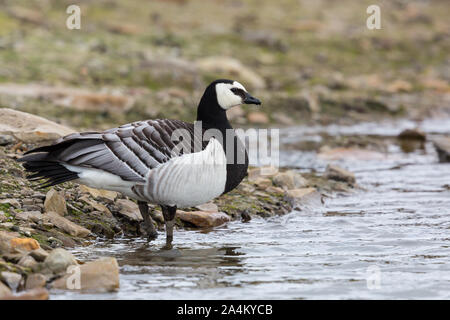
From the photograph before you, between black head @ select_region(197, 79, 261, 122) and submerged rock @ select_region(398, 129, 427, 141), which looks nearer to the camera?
black head @ select_region(197, 79, 261, 122)

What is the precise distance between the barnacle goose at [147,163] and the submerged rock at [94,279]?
152cm

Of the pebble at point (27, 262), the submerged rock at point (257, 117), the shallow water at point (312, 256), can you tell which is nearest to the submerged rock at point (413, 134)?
the submerged rock at point (257, 117)

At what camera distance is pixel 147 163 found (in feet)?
28.0

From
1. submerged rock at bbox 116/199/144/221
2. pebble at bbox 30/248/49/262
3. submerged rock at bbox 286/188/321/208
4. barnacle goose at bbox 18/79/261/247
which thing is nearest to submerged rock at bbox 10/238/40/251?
pebble at bbox 30/248/49/262

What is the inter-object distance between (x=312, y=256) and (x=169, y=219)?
1736 mm

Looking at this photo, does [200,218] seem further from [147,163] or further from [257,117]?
[257,117]

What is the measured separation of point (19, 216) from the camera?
8.84 m

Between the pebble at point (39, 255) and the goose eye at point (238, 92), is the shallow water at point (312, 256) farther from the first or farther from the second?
the goose eye at point (238, 92)

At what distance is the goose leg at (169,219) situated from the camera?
8875 millimetres

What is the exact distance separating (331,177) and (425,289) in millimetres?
6269

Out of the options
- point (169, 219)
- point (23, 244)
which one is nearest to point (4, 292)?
point (23, 244)

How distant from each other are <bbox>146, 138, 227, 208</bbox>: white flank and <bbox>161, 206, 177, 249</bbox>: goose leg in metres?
0.18

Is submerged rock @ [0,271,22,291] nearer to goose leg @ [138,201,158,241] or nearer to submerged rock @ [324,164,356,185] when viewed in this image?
goose leg @ [138,201,158,241]

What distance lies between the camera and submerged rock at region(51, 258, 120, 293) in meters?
7.06
